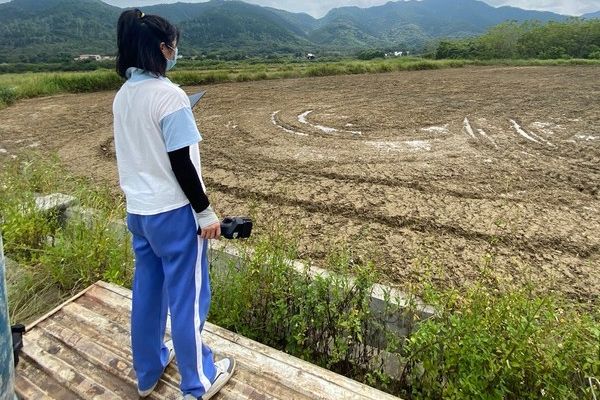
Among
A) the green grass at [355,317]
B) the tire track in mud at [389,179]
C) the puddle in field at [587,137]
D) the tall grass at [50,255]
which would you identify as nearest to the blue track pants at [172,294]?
the green grass at [355,317]

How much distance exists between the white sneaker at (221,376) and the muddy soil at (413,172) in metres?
1.18

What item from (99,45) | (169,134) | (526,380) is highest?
(169,134)

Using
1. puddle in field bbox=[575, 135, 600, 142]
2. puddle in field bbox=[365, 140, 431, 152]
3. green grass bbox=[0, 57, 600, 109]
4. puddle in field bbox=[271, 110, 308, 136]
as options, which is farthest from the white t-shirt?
green grass bbox=[0, 57, 600, 109]

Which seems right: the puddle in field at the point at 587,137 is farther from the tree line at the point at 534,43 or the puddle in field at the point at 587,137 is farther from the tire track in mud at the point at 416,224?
the tree line at the point at 534,43

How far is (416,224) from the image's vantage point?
404cm

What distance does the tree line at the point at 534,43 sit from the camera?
26.5 m

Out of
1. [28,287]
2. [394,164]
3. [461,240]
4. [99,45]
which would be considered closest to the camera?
[28,287]

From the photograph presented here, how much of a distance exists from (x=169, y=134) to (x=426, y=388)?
1.64 m

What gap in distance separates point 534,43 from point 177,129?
111ft

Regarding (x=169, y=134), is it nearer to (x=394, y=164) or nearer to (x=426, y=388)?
(x=426, y=388)

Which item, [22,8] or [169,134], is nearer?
[169,134]

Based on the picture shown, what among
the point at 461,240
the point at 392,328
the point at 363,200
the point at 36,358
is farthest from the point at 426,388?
the point at 363,200

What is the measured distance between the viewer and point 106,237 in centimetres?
283

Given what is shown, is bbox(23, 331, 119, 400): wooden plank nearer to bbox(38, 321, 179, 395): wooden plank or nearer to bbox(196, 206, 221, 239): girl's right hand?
bbox(38, 321, 179, 395): wooden plank
